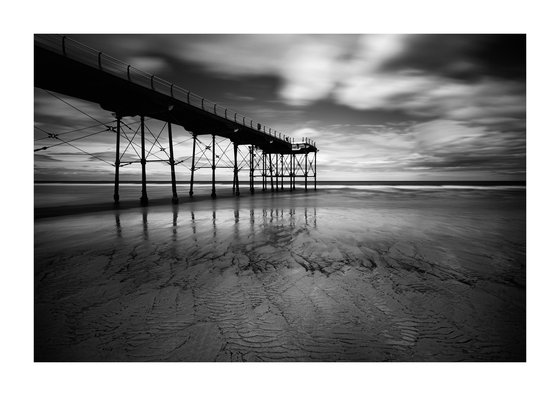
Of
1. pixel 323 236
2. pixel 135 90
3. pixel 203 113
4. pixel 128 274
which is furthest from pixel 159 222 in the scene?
pixel 203 113

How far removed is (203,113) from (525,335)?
1999 cm

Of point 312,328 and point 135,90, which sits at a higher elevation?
point 135,90

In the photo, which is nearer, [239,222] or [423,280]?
[423,280]

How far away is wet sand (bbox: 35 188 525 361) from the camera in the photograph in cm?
266

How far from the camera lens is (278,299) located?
368 centimetres

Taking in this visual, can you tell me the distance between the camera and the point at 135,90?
14.2 m

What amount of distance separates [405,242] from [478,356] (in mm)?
4819

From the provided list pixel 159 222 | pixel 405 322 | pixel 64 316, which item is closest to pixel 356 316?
pixel 405 322

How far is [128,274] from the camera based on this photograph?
462 centimetres

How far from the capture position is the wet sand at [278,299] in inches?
105

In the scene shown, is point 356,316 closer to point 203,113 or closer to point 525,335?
point 525,335

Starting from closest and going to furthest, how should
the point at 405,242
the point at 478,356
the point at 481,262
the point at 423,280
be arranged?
the point at 478,356 < the point at 423,280 < the point at 481,262 < the point at 405,242

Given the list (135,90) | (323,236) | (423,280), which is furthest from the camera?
(135,90)

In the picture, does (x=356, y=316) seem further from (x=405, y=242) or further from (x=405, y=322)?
(x=405, y=242)
